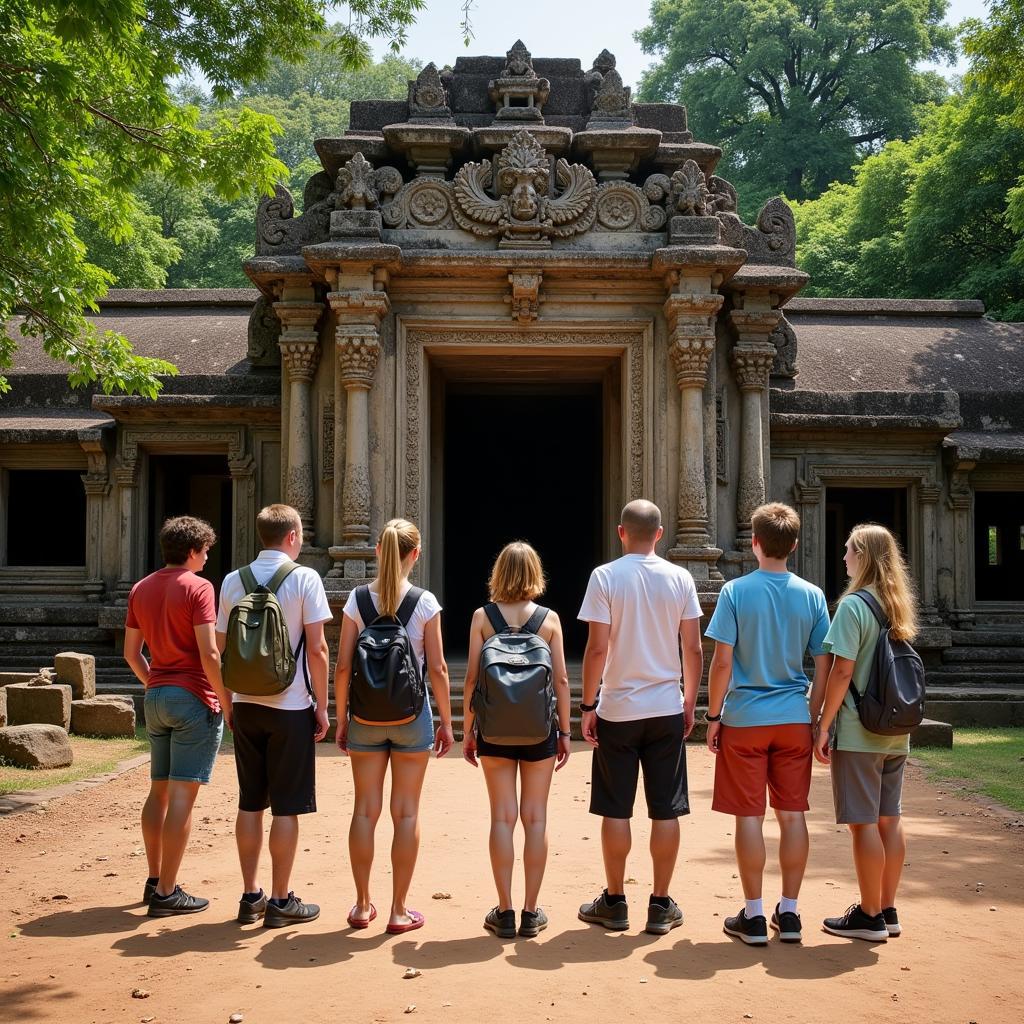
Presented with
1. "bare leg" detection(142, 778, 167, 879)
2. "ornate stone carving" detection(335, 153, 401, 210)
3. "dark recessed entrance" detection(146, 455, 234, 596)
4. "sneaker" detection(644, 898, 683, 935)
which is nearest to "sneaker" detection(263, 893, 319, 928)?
"bare leg" detection(142, 778, 167, 879)

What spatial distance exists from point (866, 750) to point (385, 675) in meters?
2.10

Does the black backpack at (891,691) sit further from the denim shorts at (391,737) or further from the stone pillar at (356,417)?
the stone pillar at (356,417)

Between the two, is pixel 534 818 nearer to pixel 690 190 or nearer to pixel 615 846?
pixel 615 846

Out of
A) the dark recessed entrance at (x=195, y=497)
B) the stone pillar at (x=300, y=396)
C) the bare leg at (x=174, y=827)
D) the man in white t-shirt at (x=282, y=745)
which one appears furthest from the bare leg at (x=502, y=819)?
the dark recessed entrance at (x=195, y=497)

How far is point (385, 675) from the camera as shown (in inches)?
189

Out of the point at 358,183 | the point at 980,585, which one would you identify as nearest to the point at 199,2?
the point at 358,183

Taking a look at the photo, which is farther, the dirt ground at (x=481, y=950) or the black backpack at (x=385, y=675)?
the black backpack at (x=385, y=675)

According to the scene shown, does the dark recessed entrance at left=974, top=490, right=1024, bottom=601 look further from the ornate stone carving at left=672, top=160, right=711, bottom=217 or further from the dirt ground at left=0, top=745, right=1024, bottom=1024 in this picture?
the dirt ground at left=0, top=745, right=1024, bottom=1024

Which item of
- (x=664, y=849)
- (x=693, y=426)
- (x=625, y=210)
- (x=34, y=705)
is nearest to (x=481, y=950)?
(x=664, y=849)

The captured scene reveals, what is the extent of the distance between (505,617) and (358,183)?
7.76 meters

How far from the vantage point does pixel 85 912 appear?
17.5ft

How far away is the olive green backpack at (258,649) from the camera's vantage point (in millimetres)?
4867

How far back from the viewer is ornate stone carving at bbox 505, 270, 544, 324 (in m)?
11.6

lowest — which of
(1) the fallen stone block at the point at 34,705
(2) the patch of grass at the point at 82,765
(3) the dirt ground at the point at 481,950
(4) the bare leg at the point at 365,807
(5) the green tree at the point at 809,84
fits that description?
(2) the patch of grass at the point at 82,765
